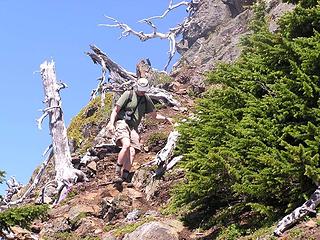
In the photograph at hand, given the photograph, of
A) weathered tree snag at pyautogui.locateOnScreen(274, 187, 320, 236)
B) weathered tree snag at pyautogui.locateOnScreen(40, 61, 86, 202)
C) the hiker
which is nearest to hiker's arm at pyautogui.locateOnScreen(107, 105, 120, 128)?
the hiker

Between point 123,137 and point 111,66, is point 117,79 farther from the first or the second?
point 123,137

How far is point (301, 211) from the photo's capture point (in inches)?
277

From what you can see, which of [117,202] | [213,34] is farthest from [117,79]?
[213,34]

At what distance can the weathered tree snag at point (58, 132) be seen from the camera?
14586 mm

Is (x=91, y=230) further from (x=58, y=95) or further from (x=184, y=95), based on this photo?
(x=184, y=95)

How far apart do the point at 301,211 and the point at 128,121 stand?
6.21 m

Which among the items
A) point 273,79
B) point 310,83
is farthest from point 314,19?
point 310,83

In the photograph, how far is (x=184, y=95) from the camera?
2141 centimetres

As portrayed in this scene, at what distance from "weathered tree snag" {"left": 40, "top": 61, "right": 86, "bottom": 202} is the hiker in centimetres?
230

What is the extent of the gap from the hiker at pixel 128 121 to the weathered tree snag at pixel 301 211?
18.9 ft

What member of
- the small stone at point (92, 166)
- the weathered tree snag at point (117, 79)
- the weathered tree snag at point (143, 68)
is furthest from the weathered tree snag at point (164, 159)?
the weathered tree snag at point (143, 68)

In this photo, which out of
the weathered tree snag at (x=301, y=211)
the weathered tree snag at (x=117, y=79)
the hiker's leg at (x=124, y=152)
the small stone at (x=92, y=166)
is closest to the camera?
the weathered tree snag at (x=301, y=211)

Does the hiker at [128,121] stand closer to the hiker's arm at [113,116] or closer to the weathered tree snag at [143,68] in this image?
the hiker's arm at [113,116]

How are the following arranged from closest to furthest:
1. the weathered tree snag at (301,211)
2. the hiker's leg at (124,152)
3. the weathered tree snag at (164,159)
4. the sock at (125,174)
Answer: the weathered tree snag at (301,211) < the hiker's leg at (124,152) < the weathered tree snag at (164,159) < the sock at (125,174)
